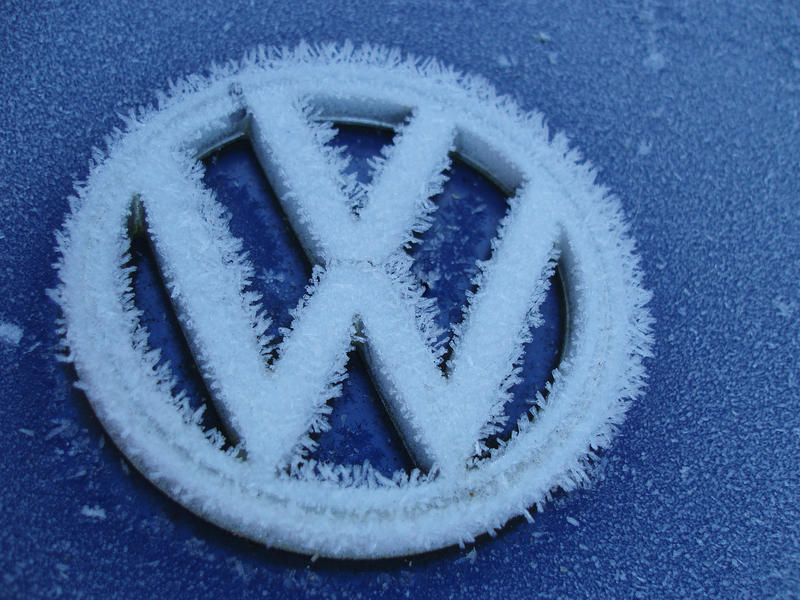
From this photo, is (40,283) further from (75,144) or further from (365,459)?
(365,459)

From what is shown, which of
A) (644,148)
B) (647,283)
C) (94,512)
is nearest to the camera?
(94,512)

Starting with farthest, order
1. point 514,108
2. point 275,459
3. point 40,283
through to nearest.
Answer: point 514,108 < point 40,283 < point 275,459

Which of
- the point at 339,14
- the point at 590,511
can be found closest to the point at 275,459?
the point at 590,511

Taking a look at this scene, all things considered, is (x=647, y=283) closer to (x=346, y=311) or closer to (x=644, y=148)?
(x=644, y=148)

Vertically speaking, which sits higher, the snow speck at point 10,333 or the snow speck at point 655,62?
the snow speck at point 655,62

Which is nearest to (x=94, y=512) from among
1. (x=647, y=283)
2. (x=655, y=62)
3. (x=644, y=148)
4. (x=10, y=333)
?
(x=10, y=333)

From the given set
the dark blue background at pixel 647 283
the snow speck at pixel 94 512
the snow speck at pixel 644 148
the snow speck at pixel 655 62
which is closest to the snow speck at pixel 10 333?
the dark blue background at pixel 647 283

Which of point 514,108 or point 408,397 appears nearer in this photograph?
point 408,397

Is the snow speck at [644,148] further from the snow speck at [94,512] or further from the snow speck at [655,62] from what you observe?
the snow speck at [94,512]
